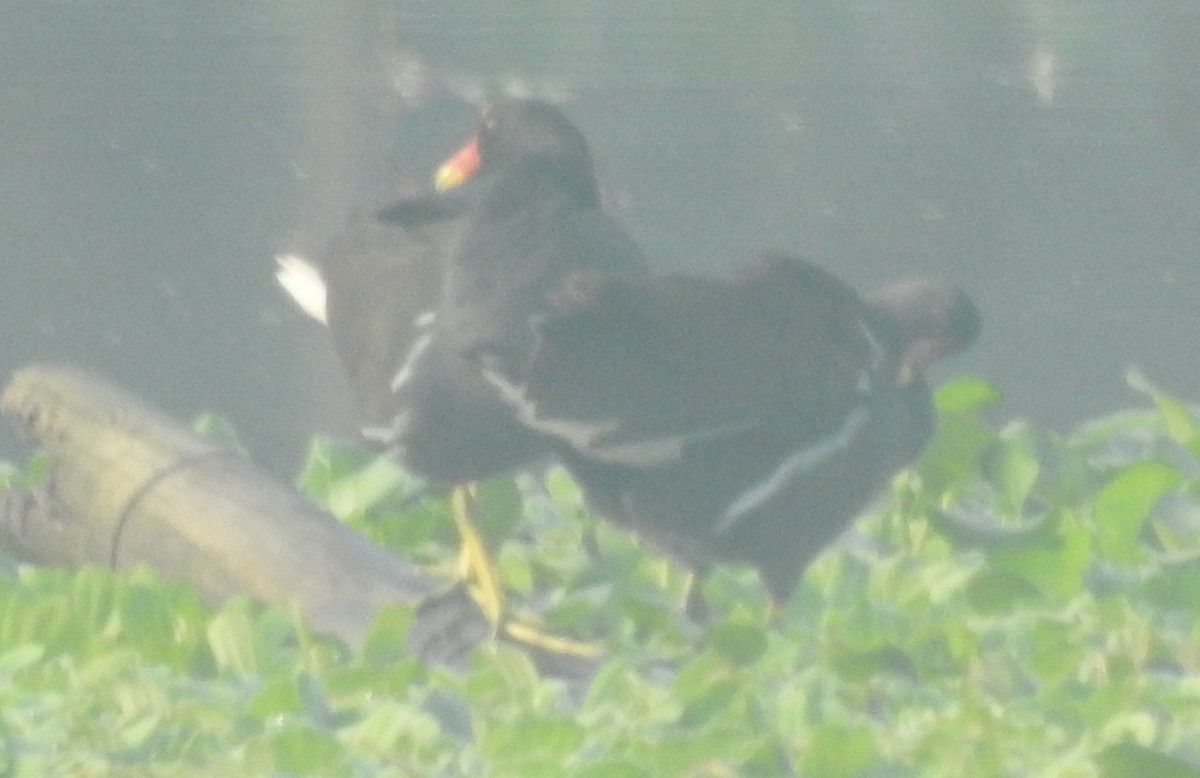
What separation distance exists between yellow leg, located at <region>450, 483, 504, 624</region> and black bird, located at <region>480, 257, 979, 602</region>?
208 mm

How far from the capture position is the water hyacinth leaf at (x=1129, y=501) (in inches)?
125

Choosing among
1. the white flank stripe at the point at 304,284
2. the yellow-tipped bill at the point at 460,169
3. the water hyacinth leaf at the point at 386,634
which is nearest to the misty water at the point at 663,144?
the white flank stripe at the point at 304,284

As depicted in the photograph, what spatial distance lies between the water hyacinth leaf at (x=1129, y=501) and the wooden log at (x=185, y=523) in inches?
38.8

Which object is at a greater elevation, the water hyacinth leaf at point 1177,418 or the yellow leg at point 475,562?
the yellow leg at point 475,562

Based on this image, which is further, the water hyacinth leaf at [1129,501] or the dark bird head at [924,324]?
the water hyacinth leaf at [1129,501]

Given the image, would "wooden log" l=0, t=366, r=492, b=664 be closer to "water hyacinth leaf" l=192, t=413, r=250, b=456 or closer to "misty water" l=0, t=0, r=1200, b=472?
"water hyacinth leaf" l=192, t=413, r=250, b=456

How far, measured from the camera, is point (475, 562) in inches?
125

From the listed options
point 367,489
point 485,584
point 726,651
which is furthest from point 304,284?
point 726,651

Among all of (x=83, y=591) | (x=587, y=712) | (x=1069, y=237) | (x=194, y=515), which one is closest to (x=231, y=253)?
(x=194, y=515)

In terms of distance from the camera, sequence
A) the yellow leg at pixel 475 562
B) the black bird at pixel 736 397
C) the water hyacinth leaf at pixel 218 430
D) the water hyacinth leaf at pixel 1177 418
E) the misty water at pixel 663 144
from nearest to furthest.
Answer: the black bird at pixel 736 397 → the yellow leg at pixel 475 562 → the water hyacinth leaf at pixel 1177 418 → the water hyacinth leaf at pixel 218 430 → the misty water at pixel 663 144

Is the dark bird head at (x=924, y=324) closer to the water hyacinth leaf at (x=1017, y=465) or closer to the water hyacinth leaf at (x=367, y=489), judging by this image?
the water hyacinth leaf at (x=1017, y=465)

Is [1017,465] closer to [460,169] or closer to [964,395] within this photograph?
[964,395]

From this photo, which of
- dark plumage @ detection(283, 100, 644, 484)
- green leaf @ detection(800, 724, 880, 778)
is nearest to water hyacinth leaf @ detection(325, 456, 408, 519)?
dark plumage @ detection(283, 100, 644, 484)

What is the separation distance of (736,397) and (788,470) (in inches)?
6.3
